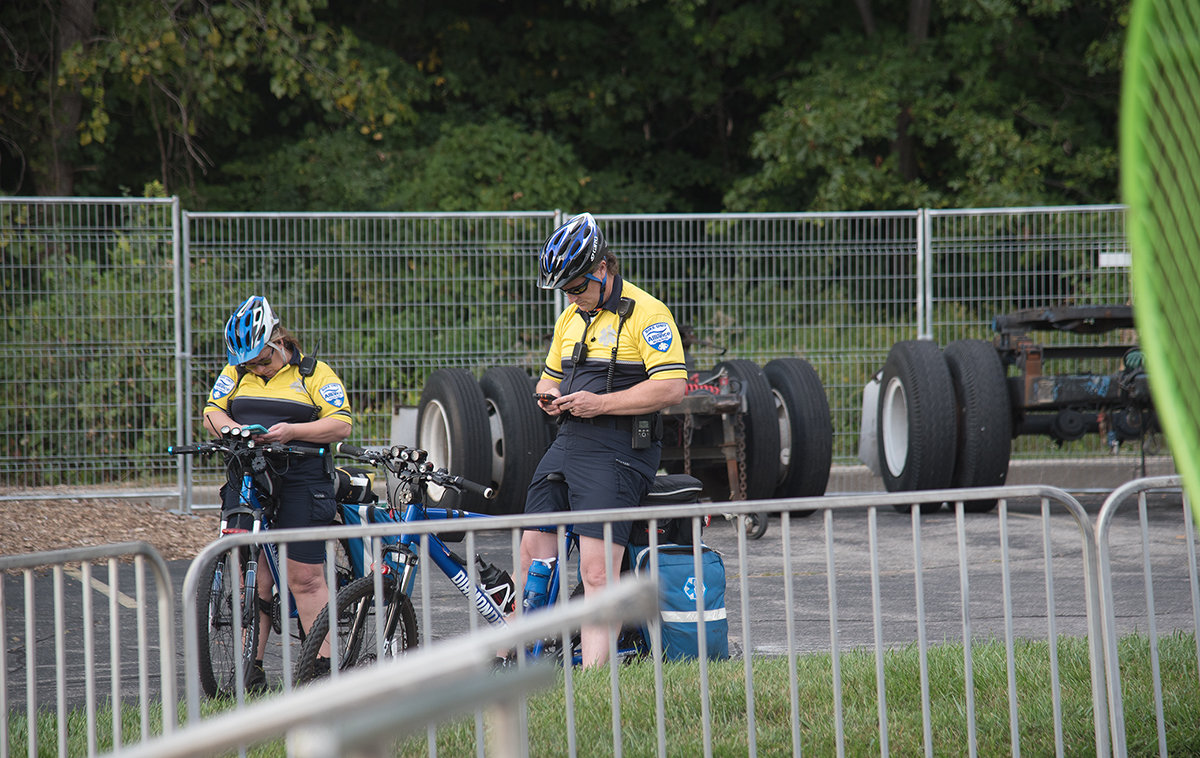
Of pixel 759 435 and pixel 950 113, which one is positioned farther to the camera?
pixel 950 113

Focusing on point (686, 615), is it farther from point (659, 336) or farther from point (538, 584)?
point (659, 336)

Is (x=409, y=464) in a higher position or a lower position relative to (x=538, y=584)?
higher

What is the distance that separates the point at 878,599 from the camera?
3.54m

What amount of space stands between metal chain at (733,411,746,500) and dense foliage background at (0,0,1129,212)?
799 centimetres

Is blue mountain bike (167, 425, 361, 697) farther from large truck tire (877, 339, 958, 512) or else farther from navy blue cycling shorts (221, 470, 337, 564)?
large truck tire (877, 339, 958, 512)

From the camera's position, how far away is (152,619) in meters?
6.88

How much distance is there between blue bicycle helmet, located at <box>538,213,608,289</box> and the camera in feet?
16.7

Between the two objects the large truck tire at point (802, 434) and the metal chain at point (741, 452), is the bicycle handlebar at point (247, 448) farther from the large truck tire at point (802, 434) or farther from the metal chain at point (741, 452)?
the large truck tire at point (802, 434)

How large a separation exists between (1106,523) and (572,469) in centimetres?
218

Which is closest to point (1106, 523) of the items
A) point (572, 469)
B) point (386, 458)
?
point (572, 469)

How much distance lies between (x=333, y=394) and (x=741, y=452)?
412cm

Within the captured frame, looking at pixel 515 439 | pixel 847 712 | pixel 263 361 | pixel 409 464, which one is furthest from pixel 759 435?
pixel 847 712

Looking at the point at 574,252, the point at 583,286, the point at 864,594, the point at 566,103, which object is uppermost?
the point at 566,103

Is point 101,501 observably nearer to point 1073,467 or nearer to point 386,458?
point 386,458
